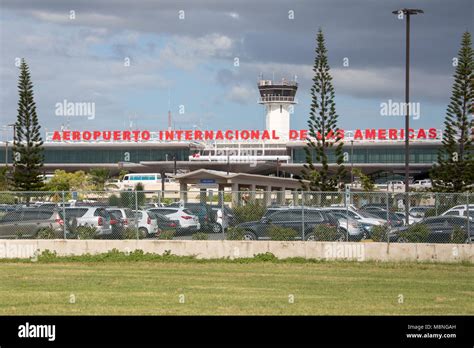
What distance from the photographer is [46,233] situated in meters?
30.5

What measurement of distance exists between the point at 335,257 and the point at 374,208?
836 centimetres

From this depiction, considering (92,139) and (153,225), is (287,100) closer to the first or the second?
(92,139)

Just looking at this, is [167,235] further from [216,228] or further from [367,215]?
[367,215]

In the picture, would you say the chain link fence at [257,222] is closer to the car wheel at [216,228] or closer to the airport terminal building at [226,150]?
the car wheel at [216,228]

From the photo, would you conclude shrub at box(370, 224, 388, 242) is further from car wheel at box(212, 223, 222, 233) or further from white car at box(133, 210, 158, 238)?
white car at box(133, 210, 158, 238)

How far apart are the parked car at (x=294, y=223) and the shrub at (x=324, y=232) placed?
0.30ft

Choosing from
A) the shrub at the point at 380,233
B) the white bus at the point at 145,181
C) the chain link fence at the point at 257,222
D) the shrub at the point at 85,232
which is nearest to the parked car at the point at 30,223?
the chain link fence at the point at 257,222

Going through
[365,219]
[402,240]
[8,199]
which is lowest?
[402,240]

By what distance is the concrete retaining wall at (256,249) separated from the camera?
28406 millimetres

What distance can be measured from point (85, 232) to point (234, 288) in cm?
987

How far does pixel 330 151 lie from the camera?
14388 centimetres

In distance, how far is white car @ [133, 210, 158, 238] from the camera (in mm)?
33000
